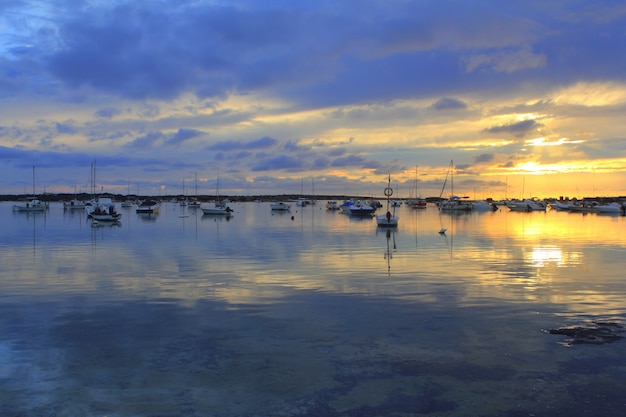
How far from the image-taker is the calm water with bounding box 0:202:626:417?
980cm

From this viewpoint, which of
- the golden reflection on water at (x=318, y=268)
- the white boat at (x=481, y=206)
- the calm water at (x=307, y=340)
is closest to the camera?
the calm water at (x=307, y=340)

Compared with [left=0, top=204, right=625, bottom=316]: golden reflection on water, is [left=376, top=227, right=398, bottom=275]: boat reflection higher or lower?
higher

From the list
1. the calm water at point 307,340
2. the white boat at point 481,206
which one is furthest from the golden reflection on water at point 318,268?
the white boat at point 481,206

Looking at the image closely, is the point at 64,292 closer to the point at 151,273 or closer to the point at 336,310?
the point at 151,273

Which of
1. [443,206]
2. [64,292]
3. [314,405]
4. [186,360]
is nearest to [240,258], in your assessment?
[64,292]

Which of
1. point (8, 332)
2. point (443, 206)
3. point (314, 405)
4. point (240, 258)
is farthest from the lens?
point (443, 206)

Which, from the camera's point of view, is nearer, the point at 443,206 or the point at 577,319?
the point at 577,319

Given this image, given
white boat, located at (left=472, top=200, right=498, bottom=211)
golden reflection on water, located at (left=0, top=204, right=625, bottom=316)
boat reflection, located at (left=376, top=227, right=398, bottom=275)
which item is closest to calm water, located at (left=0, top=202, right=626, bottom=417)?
golden reflection on water, located at (left=0, top=204, right=625, bottom=316)

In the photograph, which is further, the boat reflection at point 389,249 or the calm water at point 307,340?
the boat reflection at point 389,249

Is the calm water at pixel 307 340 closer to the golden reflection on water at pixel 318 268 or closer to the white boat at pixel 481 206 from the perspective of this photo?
the golden reflection on water at pixel 318 268

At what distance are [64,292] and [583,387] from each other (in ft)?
57.0

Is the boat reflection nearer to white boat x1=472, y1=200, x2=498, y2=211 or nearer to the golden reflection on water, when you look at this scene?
the golden reflection on water

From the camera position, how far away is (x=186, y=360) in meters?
12.0

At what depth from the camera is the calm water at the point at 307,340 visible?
9797 mm
